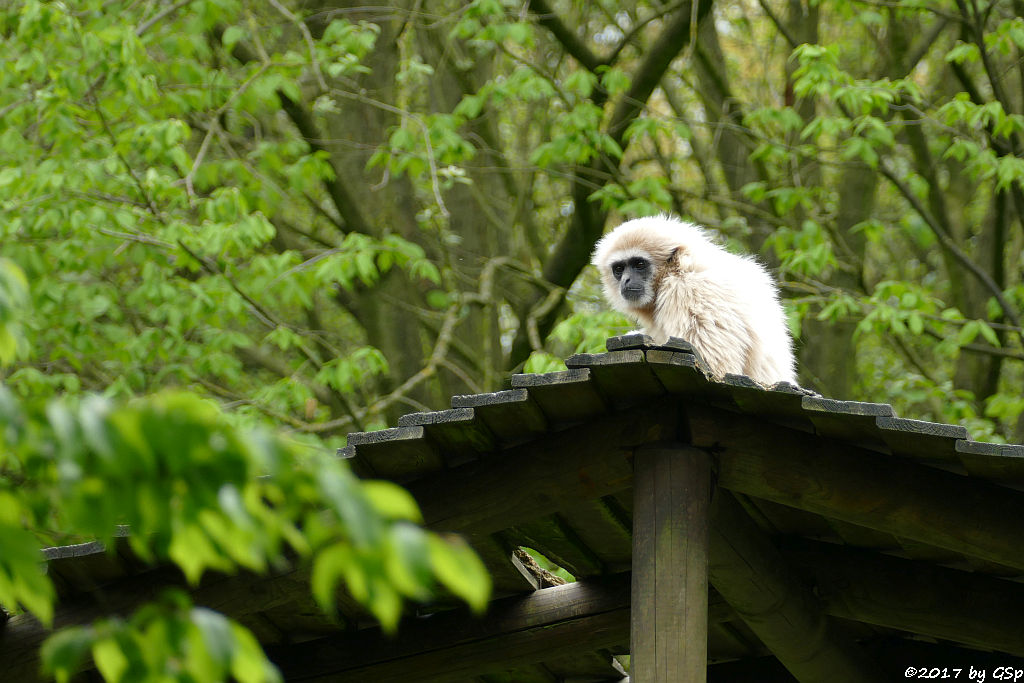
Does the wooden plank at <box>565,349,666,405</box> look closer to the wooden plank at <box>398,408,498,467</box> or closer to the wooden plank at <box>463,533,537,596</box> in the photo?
the wooden plank at <box>398,408,498,467</box>

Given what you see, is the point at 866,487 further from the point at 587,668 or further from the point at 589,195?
the point at 589,195

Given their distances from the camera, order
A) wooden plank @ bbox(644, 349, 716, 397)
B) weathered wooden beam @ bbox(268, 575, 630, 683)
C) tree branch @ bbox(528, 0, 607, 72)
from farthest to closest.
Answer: tree branch @ bbox(528, 0, 607, 72), weathered wooden beam @ bbox(268, 575, 630, 683), wooden plank @ bbox(644, 349, 716, 397)

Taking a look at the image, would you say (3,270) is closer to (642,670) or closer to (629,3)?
(642,670)

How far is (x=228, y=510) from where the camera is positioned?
1.66 m

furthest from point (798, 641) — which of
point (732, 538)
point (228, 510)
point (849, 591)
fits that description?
point (228, 510)

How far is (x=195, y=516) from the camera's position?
1761 mm

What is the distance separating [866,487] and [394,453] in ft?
5.33

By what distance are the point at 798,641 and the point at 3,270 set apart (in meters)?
3.66

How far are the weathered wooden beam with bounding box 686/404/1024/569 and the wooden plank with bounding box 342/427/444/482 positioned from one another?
36.9 inches

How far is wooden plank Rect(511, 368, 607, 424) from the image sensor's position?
3609 millimetres

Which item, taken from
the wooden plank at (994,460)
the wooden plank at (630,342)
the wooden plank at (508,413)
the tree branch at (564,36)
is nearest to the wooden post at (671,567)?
the wooden plank at (508,413)

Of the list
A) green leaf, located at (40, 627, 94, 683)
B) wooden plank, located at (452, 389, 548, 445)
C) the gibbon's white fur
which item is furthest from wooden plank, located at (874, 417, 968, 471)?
green leaf, located at (40, 627, 94, 683)

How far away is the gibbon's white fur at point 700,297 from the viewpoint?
518 cm

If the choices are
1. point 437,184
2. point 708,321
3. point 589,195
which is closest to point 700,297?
point 708,321
